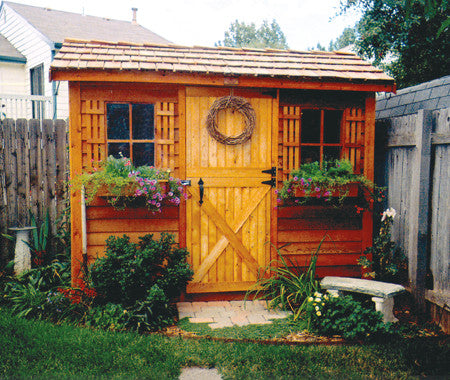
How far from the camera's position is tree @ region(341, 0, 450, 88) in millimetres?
8195

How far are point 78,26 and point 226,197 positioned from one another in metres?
11.6

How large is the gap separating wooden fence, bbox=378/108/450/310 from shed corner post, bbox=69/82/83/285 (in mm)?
3807

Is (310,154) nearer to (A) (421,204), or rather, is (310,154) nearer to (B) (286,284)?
(A) (421,204)

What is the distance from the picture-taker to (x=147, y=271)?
484 cm

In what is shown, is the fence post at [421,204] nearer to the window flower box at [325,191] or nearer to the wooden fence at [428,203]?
the wooden fence at [428,203]

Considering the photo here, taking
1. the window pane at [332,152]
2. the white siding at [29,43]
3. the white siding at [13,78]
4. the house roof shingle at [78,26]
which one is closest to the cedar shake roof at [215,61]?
the window pane at [332,152]

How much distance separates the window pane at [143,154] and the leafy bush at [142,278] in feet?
3.03

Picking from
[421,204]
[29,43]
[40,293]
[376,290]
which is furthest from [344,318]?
[29,43]

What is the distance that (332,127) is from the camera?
5.77m

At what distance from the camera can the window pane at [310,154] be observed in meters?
5.75

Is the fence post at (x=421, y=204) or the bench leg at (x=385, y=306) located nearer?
the bench leg at (x=385, y=306)

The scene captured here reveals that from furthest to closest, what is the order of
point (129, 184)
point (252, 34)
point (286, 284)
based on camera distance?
1. point (252, 34)
2. point (286, 284)
3. point (129, 184)

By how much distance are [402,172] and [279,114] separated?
1.65 m

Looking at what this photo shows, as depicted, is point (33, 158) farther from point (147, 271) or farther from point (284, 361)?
point (284, 361)
